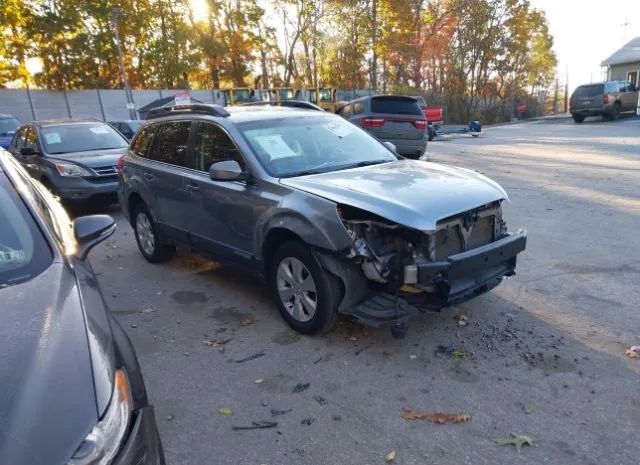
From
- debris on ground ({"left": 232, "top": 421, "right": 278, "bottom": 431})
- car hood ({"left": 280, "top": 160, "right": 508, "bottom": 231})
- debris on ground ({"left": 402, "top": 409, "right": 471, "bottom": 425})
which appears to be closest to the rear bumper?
debris on ground ({"left": 232, "top": 421, "right": 278, "bottom": 431})

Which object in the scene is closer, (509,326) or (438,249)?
(438,249)

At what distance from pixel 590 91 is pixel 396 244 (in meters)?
27.6

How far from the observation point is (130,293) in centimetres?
540

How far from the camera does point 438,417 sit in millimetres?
3092

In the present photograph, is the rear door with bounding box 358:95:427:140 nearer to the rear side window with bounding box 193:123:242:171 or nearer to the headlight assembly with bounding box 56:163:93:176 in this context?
the headlight assembly with bounding box 56:163:93:176

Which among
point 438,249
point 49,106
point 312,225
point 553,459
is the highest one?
point 49,106

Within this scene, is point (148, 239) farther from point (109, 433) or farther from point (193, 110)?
point (109, 433)

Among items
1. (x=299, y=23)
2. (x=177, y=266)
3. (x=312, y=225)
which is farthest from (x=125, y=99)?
(x=312, y=225)

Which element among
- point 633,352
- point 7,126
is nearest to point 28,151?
point 7,126

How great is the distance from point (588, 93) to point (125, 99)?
87.6ft

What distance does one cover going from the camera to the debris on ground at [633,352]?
3.65 m

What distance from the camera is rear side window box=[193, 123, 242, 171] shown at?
15.5 ft

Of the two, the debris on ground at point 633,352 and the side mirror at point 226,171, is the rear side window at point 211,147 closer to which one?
the side mirror at point 226,171

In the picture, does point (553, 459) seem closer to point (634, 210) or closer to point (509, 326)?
point (509, 326)
